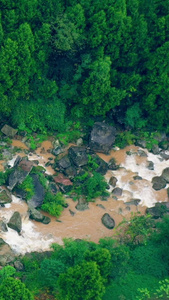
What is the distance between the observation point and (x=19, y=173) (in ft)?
69.4

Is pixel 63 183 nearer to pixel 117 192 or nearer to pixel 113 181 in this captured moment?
pixel 113 181

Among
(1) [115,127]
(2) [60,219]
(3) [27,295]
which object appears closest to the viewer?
(3) [27,295]

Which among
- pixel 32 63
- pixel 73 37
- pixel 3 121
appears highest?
pixel 73 37

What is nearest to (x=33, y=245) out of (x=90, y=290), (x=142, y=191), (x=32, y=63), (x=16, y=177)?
(x=16, y=177)

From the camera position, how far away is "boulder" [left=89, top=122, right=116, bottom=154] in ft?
79.3

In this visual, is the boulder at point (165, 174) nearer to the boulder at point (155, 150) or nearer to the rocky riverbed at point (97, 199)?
the rocky riverbed at point (97, 199)

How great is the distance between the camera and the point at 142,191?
23.0 meters

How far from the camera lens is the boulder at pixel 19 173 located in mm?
20906

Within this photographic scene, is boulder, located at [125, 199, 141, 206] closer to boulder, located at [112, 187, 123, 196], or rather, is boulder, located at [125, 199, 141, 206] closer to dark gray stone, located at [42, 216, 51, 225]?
boulder, located at [112, 187, 123, 196]

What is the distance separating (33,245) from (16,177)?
3.68m

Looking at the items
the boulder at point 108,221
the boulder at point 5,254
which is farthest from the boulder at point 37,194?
the boulder at point 108,221

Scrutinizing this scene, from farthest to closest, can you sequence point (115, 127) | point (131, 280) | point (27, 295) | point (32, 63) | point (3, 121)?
point (115, 127) → point (3, 121) → point (32, 63) → point (131, 280) → point (27, 295)

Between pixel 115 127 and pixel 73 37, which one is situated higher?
pixel 73 37

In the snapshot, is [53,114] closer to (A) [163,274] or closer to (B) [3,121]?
(B) [3,121]
